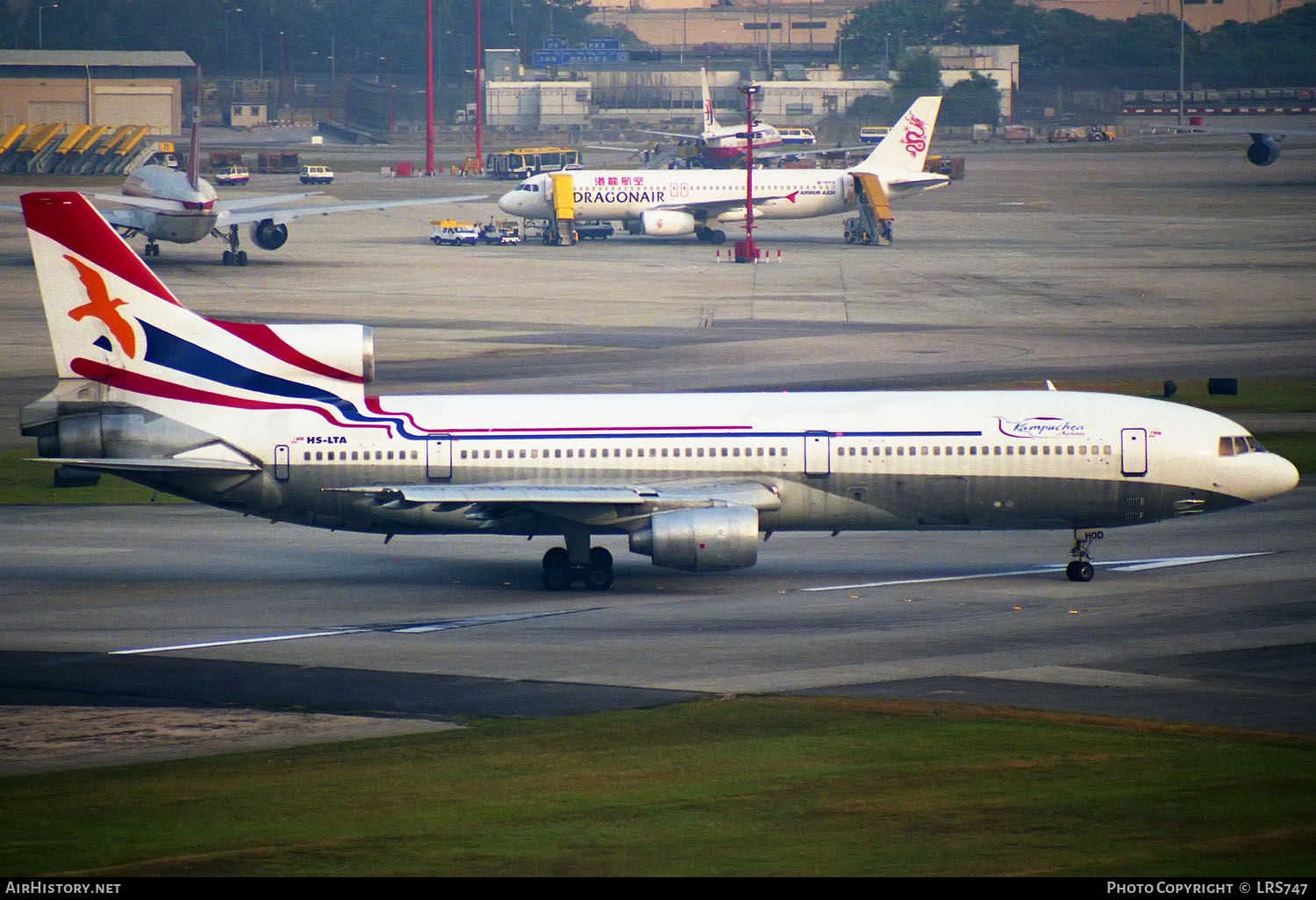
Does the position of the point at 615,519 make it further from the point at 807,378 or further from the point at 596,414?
the point at 807,378

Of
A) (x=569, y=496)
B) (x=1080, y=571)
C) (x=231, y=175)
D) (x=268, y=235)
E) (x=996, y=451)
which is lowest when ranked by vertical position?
(x=1080, y=571)

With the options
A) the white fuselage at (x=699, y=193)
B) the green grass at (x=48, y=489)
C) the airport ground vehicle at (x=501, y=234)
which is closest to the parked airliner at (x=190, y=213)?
the airport ground vehicle at (x=501, y=234)

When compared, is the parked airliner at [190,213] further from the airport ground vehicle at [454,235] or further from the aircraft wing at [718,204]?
the aircraft wing at [718,204]

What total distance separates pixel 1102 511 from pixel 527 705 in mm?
17731

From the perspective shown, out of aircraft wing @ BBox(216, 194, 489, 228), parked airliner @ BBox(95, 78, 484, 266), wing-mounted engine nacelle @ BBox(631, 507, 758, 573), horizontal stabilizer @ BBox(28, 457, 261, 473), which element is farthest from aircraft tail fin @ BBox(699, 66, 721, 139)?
wing-mounted engine nacelle @ BBox(631, 507, 758, 573)

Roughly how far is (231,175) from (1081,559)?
150936mm

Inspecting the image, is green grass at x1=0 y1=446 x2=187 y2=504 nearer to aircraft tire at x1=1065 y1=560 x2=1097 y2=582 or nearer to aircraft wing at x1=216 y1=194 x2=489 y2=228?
aircraft tire at x1=1065 y1=560 x2=1097 y2=582

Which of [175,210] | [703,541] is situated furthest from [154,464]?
[175,210]

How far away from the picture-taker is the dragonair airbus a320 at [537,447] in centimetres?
4044

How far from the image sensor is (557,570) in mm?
41000

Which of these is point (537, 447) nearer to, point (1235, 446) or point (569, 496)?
point (569, 496)

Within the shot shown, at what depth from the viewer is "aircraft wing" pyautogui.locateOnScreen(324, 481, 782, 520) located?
38875 mm

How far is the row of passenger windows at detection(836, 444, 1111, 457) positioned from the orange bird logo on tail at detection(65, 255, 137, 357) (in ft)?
60.6
